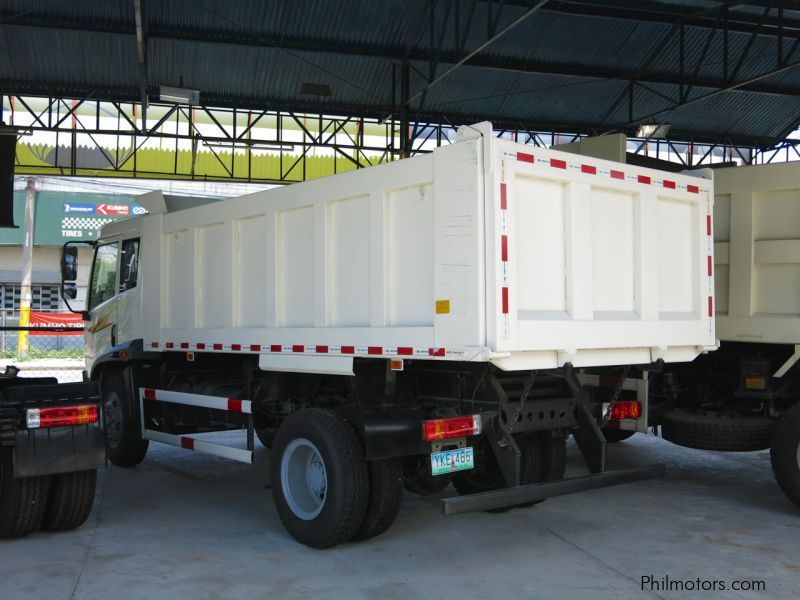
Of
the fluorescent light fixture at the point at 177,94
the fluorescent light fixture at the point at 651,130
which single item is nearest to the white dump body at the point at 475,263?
the fluorescent light fixture at the point at 177,94

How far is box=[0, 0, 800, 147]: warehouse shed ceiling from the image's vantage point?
529 inches

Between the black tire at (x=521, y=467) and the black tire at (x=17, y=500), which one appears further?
the black tire at (x=521, y=467)

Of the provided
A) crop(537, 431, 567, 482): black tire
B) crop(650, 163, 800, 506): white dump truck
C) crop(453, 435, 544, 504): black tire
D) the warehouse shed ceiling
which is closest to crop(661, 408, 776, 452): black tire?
crop(650, 163, 800, 506): white dump truck

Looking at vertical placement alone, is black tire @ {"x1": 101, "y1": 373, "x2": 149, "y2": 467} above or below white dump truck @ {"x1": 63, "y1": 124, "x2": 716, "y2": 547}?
below

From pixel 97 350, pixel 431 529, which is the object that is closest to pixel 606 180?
pixel 431 529

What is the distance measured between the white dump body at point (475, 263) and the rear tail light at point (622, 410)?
621 millimetres

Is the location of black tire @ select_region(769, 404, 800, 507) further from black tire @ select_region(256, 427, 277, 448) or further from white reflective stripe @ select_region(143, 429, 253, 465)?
white reflective stripe @ select_region(143, 429, 253, 465)

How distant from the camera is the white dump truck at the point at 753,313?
7484 mm

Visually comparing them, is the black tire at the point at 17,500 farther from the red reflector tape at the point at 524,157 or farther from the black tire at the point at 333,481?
the red reflector tape at the point at 524,157

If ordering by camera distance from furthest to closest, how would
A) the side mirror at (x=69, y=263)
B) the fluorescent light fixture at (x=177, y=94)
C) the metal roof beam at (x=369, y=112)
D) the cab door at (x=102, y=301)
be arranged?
the metal roof beam at (x=369, y=112), the fluorescent light fixture at (x=177, y=94), the cab door at (x=102, y=301), the side mirror at (x=69, y=263)

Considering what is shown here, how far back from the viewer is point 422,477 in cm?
620

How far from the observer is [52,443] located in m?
5.99

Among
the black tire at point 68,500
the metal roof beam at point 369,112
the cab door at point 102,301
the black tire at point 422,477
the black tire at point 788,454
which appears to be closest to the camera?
the black tire at point 422,477

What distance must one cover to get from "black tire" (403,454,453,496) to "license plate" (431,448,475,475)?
19.3 inches
